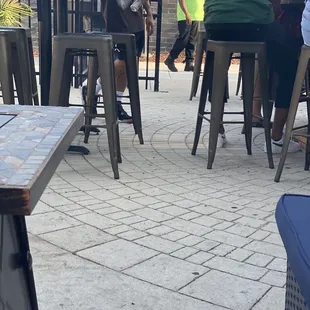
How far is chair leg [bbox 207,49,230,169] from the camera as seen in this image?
13.1 ft

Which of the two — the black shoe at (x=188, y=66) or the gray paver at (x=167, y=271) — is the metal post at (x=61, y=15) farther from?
the black shoe at (x=188, y=66)

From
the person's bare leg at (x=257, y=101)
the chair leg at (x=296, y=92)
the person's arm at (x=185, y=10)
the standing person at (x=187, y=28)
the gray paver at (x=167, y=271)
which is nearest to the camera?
the gray paver at (x=167, y=271)

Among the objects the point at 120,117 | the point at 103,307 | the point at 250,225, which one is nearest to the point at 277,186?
the point at 250,225

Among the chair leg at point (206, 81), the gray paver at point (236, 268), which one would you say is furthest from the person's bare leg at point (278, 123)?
the gray paver at point (236, 268)

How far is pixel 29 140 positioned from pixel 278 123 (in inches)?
142

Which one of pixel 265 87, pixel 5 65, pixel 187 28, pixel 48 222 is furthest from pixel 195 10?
pixel 48 222

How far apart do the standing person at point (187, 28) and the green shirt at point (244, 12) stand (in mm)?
5123

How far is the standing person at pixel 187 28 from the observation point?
942cm

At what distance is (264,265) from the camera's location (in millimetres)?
2572

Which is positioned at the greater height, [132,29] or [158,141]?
[132,29]

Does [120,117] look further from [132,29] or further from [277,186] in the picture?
[277,186]

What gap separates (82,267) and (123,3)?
11.8 feet

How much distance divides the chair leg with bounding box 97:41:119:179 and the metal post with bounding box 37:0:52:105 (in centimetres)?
87

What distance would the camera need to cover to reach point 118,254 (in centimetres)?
262
